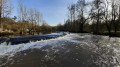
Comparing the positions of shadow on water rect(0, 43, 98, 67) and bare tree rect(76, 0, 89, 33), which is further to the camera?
bare tree rect(76, 0, 89, 33)

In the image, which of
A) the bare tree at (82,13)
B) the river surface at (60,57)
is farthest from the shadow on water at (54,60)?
the bare tree at (82,13)

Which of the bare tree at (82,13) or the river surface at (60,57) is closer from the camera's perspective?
the river surface at (60,57)

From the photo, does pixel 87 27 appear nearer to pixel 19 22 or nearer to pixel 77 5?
pixel 77 5

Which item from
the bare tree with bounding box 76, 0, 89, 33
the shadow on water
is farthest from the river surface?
the bare tree with bounding box 76, 0, 89, 33

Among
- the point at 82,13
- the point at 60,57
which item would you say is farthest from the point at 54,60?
the point at 82,13

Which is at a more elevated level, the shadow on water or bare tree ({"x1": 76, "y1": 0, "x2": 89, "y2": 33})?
bare tree ({"x1": 76, "y1": 0, "x2": 89, "y2": 33})

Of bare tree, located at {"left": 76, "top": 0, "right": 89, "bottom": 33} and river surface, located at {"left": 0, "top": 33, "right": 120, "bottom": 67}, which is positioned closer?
river surface, located at {"left": 0, "top": 33, "right": 120, "bottom": 67}

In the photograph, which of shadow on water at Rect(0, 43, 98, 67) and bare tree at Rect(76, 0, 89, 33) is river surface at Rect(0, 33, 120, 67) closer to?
shadow on water at Rect(0, 43, 98, 67)

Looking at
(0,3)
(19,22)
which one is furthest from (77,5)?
(0,3)

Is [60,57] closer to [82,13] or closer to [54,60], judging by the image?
[54,60]

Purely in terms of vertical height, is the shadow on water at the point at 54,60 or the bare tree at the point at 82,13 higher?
the bare tree at the point at 82,13

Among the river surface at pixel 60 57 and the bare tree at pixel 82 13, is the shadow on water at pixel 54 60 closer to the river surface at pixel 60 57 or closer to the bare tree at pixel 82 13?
the river surface at pixel 60 57

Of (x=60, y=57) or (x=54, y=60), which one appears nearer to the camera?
(x=54, y=60)

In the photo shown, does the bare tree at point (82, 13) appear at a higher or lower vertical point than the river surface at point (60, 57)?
higher
